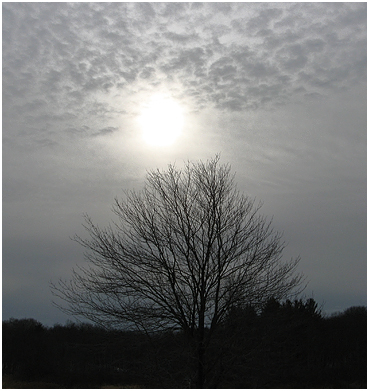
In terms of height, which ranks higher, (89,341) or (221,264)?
(221,264)

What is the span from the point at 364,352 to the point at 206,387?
3926cm

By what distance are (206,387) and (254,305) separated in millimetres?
2397

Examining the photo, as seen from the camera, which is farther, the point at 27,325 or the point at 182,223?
the point at 27,325

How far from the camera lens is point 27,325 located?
171ft

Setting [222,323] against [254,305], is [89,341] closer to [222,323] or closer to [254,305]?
[222,323]

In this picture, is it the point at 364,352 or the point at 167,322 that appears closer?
the point at 167,322

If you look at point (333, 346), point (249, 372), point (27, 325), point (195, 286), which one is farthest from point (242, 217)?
point (27, 325)

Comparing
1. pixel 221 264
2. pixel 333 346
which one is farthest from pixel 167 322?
pixel 333 346

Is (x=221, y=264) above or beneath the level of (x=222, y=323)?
above

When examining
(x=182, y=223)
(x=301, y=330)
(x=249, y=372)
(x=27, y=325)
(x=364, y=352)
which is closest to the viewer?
(x=249, y=372)

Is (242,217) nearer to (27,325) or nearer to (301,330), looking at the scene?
(301,330)

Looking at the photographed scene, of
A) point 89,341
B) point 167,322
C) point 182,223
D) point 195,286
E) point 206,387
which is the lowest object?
point 206,387

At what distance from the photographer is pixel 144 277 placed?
1134 centimetres

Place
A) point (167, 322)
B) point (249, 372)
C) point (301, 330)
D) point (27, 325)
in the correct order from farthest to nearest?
1. point (27, 325)
2. point (301, 330)
3. point (167, 322)
4. point (249, 372)
